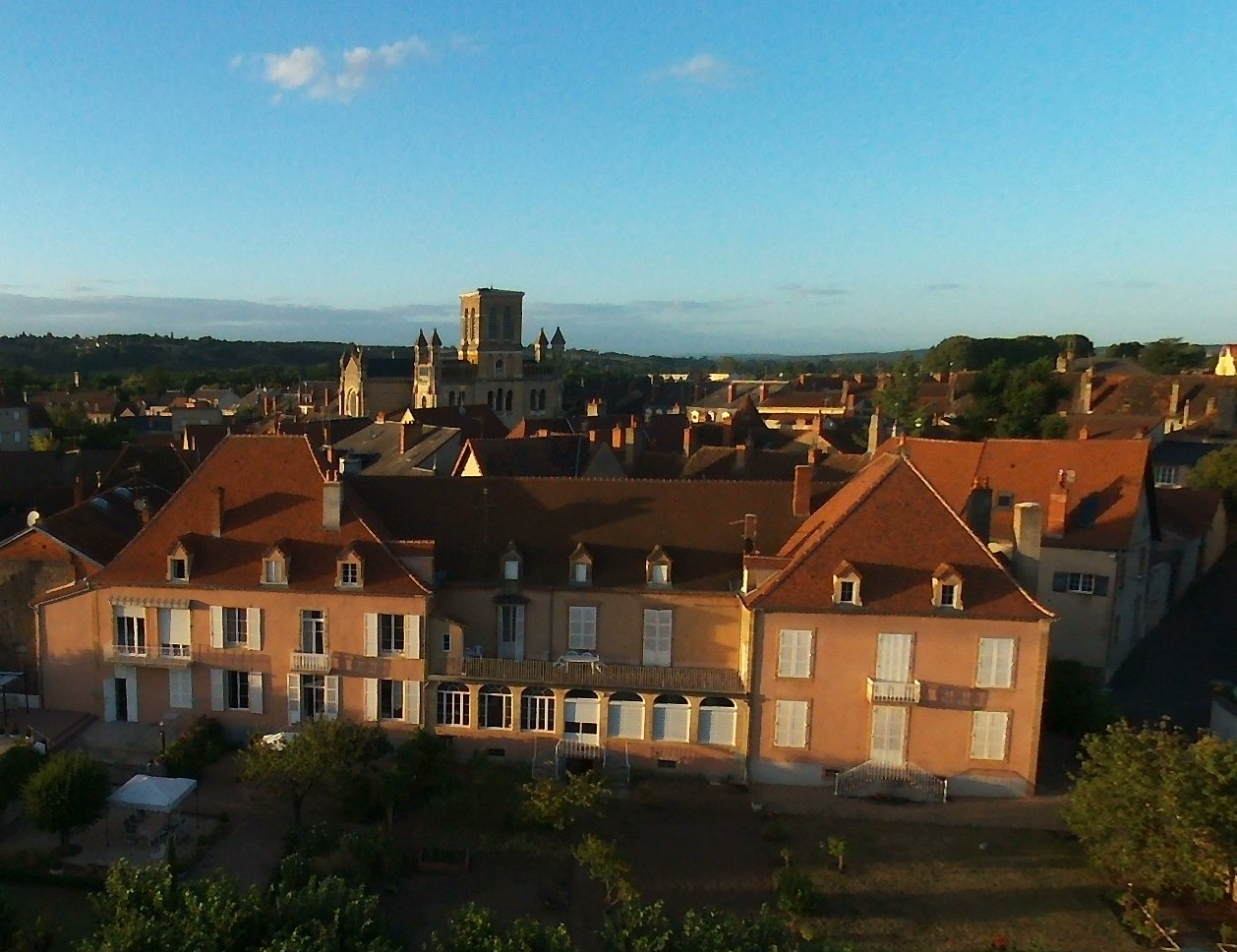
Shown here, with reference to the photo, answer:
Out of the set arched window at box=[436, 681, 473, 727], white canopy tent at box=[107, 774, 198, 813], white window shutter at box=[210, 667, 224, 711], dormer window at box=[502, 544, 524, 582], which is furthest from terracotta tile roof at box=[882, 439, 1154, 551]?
white canopy tent at box=[107, 774, 198, 813]

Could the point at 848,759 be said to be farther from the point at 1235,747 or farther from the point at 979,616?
the point at 1235,747

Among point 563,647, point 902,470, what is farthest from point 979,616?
point 563,647

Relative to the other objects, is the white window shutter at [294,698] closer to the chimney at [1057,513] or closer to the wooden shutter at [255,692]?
the wooden shutter at [255,692]

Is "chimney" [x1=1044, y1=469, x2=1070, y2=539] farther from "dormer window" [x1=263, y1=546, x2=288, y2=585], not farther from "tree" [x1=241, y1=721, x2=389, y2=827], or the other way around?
"dormer window" [x1=263, y1=546, x2=288, y2=585]

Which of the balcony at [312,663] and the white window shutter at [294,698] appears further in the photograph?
the white window shutter at [294,698]

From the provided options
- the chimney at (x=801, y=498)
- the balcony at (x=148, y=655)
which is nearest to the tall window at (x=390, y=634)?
the balcony at (x=148, y=655)

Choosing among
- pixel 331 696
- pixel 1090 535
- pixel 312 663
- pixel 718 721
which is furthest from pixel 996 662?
pixel 312 663
